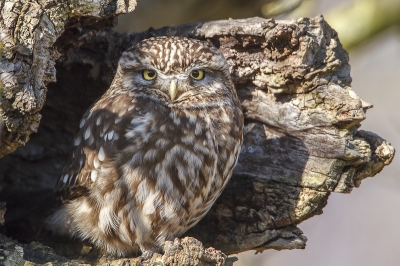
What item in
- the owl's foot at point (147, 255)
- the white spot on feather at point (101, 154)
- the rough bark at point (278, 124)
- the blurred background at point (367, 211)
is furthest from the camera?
the blurred background at point (367, 211)

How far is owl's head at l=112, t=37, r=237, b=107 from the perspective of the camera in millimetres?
3756

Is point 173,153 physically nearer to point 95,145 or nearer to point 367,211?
point 95,145

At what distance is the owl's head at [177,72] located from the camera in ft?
12.3

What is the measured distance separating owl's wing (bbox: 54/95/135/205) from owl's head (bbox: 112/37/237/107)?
0.20m

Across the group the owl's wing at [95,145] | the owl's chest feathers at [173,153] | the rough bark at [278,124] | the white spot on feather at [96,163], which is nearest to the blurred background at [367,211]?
the rough bark at [278,124]

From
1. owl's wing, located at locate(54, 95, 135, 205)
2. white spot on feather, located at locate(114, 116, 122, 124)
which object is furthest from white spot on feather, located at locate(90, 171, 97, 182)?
white spot on feather, located at locate(114, 116, 122, 124)

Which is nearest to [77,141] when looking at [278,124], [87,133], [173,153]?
[87,133]

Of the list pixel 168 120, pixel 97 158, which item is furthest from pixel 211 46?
pixel 97 158

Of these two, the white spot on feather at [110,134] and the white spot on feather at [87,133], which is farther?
the white spot on feather at [87,133]

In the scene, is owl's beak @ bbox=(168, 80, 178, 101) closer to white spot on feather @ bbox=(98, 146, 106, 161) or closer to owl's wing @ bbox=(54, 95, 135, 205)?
owl's wing @ bbox=(54, 95, 135, 205)

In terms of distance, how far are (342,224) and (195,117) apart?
5.13 m

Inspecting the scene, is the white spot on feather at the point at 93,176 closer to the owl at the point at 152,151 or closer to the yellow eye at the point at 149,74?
the owl at the point at 152,151

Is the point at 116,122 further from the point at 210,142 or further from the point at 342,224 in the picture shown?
the point at 342,224

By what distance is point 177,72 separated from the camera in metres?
3.78
